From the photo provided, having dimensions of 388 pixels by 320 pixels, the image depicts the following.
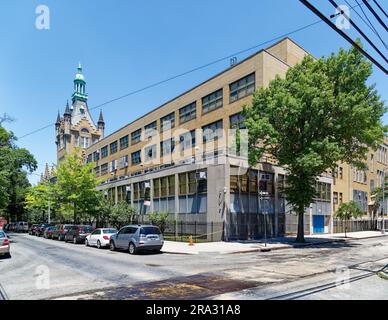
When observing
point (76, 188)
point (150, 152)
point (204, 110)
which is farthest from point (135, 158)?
point (204, 110)

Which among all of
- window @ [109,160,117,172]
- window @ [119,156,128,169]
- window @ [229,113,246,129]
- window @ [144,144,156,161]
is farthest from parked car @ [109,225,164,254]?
window @ [109,160,117,172]

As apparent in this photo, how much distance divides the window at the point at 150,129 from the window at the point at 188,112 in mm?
6596

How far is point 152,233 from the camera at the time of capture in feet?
68.9

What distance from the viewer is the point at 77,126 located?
8875 cm

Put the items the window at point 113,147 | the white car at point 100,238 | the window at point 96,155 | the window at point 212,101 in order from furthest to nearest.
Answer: the window at point 96,155 → the window at point 113,147 → the window at point 212,101 → the white car at point 100,238

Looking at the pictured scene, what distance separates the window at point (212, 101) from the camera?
1578 inches

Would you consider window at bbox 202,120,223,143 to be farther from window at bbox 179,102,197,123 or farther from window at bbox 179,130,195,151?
window at bbox 179,102,197,123

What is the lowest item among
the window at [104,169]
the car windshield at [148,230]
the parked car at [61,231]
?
the parked car at [61,231]

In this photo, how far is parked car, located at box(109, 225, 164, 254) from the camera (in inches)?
803

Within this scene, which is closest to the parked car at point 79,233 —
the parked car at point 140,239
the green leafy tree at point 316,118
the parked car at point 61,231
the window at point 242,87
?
the parked car at point 61,231

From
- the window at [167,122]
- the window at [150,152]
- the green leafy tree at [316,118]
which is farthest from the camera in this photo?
the window at [150,152]

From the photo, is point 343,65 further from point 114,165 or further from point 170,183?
point 114,165

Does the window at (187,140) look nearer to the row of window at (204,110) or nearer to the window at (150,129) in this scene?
the row of window at (204,110)

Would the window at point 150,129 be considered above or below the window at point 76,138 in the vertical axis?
below
